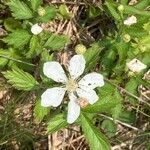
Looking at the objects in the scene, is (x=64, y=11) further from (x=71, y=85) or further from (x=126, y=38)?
(x=71, y=85)

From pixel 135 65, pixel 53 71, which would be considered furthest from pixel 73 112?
pixel 135 65

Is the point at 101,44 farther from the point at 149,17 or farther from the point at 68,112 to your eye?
the point at 68,112

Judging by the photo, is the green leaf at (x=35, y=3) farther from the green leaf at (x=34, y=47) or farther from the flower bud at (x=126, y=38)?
the flower bud at (x=126, y=38)

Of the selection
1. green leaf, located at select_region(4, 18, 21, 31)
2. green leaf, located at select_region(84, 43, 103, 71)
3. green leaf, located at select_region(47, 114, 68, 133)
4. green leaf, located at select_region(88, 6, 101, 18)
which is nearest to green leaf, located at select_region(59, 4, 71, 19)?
green leaf, located at select_region(88, 6, 101, 18)

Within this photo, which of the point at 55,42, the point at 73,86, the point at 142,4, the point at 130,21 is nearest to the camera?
the point at 73,86

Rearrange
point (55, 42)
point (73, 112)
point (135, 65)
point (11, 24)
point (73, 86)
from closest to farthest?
point (73, 112) → point (73, 86) → point (135, 65) → point (55, 42) → point (11, 24)

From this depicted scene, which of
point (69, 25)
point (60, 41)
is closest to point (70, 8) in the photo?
point (69, 25)

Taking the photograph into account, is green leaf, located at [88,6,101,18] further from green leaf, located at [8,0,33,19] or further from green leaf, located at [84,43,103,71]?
green leaf, located at [84,43,103,71]
